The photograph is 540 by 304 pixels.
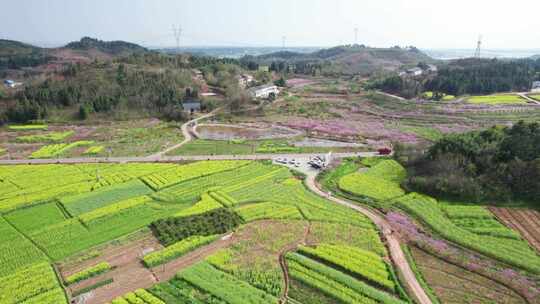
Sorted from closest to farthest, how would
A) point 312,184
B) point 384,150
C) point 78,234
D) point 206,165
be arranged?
1. point 78,234
2. point 312,184
3. point 206,165
4. point 384,150

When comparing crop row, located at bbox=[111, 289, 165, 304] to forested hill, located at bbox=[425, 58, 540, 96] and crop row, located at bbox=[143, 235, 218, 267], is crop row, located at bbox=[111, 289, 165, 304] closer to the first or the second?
crop row, located at bbox=[143, 235, 218, 267]

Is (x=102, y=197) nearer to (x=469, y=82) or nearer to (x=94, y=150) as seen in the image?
(x=94, y=150)

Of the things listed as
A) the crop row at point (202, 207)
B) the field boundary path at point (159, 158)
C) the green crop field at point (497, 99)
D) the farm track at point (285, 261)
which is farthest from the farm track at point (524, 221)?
the green crop field at point (497, 99)

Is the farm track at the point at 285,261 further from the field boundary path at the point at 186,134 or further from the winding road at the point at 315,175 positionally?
the field boundary path at the point at 186,134

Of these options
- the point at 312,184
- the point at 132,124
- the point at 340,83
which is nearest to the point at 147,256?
the point at 312,184

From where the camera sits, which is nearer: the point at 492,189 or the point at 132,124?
the point at 492,189

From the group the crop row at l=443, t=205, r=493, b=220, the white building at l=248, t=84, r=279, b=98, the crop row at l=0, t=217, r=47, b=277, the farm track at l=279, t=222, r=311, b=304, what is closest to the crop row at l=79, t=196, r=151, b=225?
the crop row at l=0, t=217, r=47, b=277

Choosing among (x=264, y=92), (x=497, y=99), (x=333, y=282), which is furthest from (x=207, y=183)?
(x=497, y=99)

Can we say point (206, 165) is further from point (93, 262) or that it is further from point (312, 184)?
point (93, 262)
